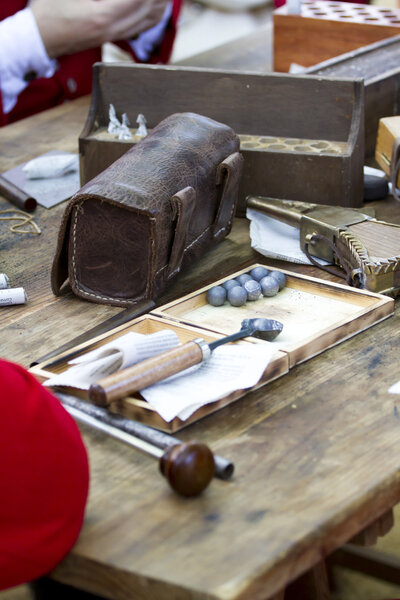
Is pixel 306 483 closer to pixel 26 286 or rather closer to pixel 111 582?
pixel 111 582

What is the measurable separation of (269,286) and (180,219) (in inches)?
8.2

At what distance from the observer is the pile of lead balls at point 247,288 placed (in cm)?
158

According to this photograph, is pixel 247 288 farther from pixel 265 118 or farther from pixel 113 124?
pixel 113 124

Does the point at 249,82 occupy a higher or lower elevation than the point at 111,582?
higher

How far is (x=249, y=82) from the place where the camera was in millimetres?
2047

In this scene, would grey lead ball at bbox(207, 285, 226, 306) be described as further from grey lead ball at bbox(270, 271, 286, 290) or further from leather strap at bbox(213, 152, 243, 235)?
leather strap at bbox(213, 152, 243, 235)

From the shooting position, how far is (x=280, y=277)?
5.34 ft

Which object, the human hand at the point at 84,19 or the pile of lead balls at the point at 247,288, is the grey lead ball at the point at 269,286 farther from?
the human hand at the point at 84,19

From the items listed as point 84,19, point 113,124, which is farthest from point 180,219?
point 84,19

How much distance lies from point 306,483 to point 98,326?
562mm

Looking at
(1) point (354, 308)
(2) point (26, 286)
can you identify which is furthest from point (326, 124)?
(2) point (26, 286)

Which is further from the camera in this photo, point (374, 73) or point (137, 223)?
point (374, 73)

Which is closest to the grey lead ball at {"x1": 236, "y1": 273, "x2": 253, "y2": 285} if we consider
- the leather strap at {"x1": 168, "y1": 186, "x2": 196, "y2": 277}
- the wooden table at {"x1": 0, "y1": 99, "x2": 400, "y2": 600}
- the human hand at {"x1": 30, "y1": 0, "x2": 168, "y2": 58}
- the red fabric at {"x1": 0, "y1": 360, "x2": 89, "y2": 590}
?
the leather strap at {"x1": 168, "y1": 186, "x2": 196, "y2": 277}

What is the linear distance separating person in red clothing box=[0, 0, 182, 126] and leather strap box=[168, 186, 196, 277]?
5.36 feet
